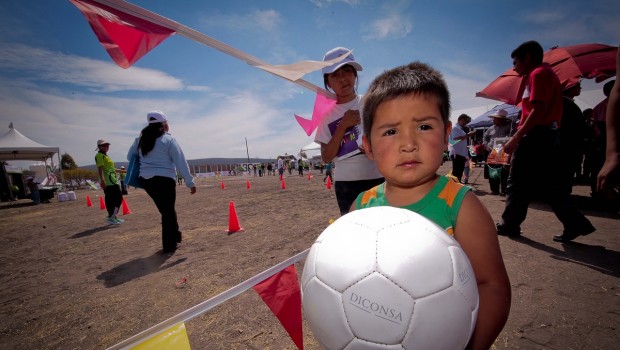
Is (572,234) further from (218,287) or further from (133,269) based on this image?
(133,269)

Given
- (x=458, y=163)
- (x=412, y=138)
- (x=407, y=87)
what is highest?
(x=407, y=87)

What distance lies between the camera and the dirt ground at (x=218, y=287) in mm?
2018

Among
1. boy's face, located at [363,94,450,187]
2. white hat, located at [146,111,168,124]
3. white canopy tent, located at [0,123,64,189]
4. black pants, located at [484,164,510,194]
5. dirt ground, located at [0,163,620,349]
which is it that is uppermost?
white canopy tent, located at [0,123,64,189]

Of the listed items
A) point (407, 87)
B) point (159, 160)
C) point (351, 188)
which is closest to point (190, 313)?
point (407, 87)

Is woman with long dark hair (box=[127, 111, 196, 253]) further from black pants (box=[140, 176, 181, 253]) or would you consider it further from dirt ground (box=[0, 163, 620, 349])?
dirt ground (box=[0, 163, 620, 349])

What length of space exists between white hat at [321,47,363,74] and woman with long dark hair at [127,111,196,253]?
3.01 meters

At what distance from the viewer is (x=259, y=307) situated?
2467 millimetres

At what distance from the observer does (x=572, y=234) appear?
3371mm

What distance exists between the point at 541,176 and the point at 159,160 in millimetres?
5558

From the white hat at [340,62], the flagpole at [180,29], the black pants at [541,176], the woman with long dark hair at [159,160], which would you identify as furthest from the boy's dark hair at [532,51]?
the woman with long dark hair at [159,160]

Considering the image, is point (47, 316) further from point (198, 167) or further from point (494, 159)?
point (198, 167)

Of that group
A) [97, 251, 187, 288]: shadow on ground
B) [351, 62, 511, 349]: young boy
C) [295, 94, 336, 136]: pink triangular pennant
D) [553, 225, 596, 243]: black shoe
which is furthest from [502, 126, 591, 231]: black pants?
[97, 251, 187, 288]: shadow on ground

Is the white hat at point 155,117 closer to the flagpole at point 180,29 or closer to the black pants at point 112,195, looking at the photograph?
the flagpole at point 180,29

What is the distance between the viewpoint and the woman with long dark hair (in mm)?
4102
